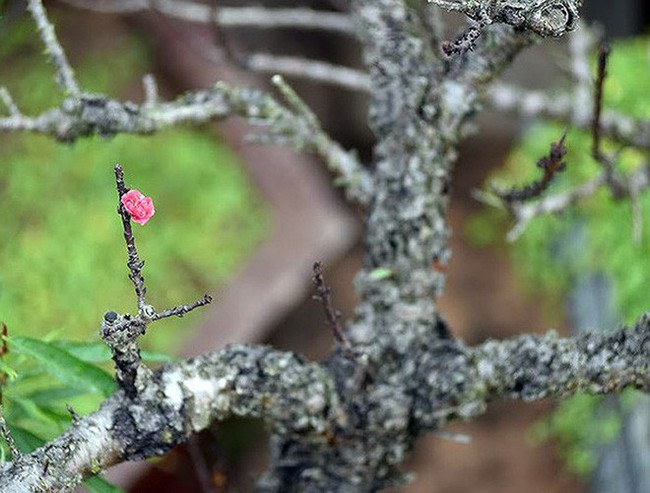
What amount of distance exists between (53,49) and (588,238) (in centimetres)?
150

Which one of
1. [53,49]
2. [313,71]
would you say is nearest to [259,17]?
[313,71]

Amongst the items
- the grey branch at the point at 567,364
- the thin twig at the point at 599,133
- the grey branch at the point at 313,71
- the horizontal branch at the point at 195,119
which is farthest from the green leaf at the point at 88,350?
the grey branch at the point at 313,71

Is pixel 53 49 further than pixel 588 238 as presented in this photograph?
No

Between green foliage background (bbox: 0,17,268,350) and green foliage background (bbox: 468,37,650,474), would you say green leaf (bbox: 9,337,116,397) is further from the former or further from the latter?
green foliage background (bbox: 0,17,268,350)

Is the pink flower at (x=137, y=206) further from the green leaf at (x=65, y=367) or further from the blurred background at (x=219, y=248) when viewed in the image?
the blurred background at (x=219, y=248)

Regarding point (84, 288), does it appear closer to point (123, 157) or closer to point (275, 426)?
point (123, 157)

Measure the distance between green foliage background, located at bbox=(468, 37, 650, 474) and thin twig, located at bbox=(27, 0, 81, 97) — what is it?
2.96 feet

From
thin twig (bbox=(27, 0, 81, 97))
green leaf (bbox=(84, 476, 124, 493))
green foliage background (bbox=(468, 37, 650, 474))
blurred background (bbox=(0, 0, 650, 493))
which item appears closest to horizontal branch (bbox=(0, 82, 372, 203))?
thin twig (bbox=(27, 0, 81, 97))

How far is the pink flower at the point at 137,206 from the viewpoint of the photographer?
914mm

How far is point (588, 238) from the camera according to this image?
2420mm

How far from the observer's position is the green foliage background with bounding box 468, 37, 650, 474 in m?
1.92

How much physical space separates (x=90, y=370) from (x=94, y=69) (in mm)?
1905

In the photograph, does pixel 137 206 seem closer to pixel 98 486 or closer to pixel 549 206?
pixel 98 486

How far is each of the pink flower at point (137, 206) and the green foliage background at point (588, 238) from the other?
1074 mm
